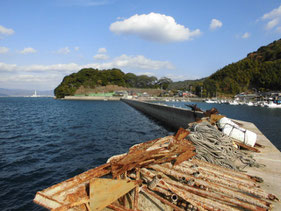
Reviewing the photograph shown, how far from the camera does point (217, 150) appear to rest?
15.9 feet

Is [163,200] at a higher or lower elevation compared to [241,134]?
lower

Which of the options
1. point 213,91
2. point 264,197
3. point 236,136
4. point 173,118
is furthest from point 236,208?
point 213,91

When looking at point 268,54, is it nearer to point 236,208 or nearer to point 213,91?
point 213,91

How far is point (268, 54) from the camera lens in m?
164

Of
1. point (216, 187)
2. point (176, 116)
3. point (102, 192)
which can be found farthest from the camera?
point (176, 116)

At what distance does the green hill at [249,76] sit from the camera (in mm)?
127000

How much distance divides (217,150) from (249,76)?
561 feet

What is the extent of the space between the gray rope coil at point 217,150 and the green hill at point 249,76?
152 meters

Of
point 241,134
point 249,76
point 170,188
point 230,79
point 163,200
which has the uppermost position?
point 249,76

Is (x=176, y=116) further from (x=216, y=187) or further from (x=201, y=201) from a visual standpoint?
(x=201, y=201)

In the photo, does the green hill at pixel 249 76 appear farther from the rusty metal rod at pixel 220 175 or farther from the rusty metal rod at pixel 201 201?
the rusty metal rod at pixel 201 201

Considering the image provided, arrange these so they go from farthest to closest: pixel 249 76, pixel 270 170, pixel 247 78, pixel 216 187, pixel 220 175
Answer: pixel 249 76
pixel 247 78
pixel 270 170
pixel 220 175
pixel 216 187

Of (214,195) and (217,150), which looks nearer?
(214,195)

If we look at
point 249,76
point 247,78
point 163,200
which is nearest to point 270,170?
point 163,200
